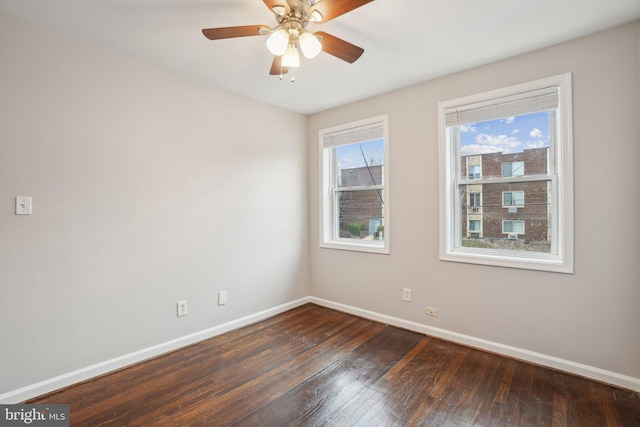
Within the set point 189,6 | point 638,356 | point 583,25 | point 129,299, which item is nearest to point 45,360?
point 129,299

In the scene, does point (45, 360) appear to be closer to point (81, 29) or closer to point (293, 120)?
point (81, 29)

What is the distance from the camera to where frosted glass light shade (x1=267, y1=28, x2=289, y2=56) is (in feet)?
5.12

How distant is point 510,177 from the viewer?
251 centimetres

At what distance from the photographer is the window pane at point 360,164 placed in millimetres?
3381

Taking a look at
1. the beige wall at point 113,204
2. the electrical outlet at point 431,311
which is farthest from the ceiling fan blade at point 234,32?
the electrical outlet at point 431,311

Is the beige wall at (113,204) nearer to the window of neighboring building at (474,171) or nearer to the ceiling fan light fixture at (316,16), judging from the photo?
the ceiling fan light fixture at (316,16)

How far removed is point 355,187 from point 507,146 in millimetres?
1589

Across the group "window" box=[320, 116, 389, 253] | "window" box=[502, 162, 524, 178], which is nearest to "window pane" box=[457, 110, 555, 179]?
"window" box=[502, 162, 524, 178]

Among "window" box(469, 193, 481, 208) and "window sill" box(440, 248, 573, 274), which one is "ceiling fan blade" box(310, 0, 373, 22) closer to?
"window" box(469, 193, 481, 208)

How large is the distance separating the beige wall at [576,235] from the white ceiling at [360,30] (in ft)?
0.61

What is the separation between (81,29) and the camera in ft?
6.63

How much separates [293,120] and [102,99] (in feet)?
6.49

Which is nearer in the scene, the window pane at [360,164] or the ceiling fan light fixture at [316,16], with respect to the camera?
the ceiling fan light fixture at [316,16]

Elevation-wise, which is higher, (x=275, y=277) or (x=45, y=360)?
(x=275, y=277)
